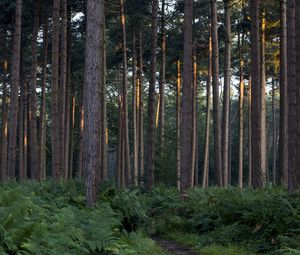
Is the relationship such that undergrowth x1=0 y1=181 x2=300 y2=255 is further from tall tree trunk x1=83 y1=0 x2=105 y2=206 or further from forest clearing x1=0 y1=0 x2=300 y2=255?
tall tree trunk x1=83 y1=0 x2=105 y2=206

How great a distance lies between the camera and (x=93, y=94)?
41.9 ft

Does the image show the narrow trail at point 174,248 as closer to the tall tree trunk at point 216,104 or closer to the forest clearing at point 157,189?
the forest clearing at point 157,189

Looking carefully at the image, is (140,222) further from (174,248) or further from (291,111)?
(291,111)

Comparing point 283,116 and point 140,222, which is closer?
point 140,222

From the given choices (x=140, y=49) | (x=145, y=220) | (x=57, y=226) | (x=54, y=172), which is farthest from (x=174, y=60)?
(x=57, y=226)

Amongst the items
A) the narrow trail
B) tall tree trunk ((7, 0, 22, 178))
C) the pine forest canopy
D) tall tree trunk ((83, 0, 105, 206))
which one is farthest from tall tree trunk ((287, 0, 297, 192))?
tall tree trunk ((7, 0, 22, 178))

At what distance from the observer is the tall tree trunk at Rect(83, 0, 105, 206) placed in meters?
12.6

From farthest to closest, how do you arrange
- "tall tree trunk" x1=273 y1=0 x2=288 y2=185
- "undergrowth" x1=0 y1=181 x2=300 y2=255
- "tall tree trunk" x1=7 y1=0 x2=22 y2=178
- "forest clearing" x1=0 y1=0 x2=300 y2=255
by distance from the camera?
"tall tree trunk" x1=7 y1=0 x2=22 y2=178, "tall tree trunk" x1=273 y1=0 x2=288 y2=185, "forest clearing" x1=0 y1=0 x2=300 y2=255, "undergrowth" x1=0 y1=181 x2=300 y2=255

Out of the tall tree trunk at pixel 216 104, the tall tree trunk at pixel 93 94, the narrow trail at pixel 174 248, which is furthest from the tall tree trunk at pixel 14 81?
the narrow trail at pixel 174 248

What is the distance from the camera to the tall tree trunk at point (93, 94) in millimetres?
Result: 12625

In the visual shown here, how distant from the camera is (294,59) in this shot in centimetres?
1466

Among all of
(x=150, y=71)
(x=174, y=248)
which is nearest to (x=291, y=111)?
(x=174, y=248)

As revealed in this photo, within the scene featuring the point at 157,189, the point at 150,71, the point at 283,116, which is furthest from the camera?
the point at 150,71

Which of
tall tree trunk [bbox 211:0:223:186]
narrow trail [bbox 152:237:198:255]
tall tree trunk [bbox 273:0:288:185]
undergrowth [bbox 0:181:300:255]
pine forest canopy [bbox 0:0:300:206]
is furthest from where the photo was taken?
tall tree trunk [bbox 211:0:223:186]
